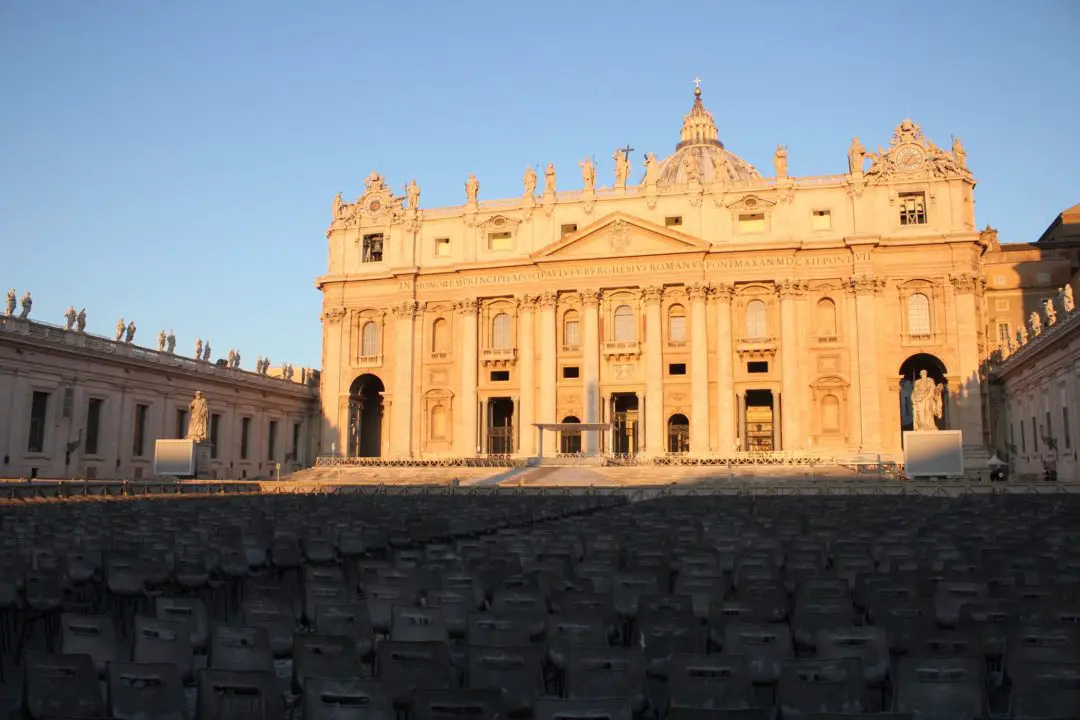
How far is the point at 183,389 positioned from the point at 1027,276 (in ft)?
187

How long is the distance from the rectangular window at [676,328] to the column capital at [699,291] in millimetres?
1833

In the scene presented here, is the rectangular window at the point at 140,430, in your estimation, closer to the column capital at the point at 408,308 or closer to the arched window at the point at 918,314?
the column capital at the point at 408,308

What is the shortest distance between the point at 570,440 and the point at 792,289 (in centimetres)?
1789

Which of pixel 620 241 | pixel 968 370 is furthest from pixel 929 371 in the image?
pixel 620 241

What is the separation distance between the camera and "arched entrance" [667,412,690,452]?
60406 millimetres

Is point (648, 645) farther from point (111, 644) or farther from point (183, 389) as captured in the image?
point (183, 389)

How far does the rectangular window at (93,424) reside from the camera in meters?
48.3

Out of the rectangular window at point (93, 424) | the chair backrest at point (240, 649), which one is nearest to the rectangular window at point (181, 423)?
the rectangular window at point (93, 424)

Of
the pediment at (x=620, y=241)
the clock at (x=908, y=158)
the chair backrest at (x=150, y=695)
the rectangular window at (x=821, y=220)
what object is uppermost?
the clock at (x=908, y=158)

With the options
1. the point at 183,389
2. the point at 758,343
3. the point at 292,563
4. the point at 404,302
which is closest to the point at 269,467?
the point at 183,389

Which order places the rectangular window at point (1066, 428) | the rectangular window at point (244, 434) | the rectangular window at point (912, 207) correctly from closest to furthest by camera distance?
the rectangular window at point (1066, 428), the rectangular window at point (912, 207), the rectangular window at point (244, 434)

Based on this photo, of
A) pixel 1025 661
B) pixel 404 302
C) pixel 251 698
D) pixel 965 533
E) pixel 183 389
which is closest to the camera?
pixel 251 698

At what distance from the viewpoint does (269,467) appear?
64938 millimetres

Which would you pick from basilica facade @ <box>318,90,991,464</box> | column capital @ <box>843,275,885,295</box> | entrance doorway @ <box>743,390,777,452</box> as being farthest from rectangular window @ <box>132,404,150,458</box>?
column capital @ <box>843,275,885,295</box>
